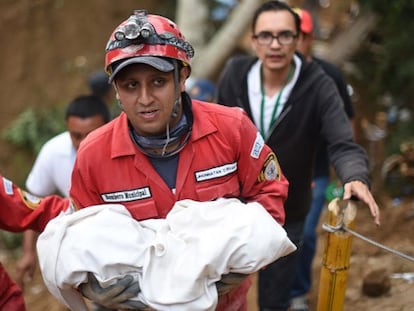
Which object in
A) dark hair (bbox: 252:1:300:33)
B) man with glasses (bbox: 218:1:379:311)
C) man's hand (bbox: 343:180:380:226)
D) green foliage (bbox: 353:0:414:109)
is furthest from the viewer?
green foliage (bbox: 353:0:414:109)

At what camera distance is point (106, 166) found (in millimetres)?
2898

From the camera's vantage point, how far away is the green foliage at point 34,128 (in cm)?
936

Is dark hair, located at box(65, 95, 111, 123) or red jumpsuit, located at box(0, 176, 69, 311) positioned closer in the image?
red jumpsuit, located at box(0, 176, 69, 311)

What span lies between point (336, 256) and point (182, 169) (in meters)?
0.76

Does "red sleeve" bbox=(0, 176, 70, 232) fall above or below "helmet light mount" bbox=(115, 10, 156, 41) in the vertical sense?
below

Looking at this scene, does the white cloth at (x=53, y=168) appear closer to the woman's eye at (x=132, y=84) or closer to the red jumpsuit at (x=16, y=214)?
the red jumpsuit at (x=16, y=214)

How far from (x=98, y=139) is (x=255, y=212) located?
2.31ft

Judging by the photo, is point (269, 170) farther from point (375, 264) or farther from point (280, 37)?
point (375, 264)

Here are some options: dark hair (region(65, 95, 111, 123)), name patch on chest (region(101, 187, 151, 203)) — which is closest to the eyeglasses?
dark hair (region(65, 95, 111, 123))

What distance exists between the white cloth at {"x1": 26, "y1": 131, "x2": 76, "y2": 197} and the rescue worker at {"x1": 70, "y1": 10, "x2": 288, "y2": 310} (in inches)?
66.8

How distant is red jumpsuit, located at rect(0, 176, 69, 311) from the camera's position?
10.9 feet

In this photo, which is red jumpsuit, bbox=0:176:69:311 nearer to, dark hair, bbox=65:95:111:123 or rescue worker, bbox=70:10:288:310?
rescue worker, bbox=70:10:288:310

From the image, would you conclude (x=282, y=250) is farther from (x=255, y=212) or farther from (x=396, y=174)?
(x=396, y=174)

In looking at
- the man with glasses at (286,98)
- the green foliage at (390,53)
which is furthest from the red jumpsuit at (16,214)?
the green foliage at (390,53)
